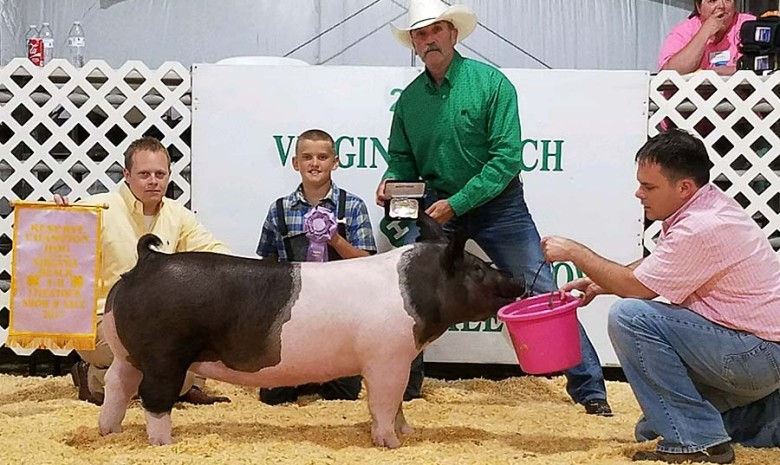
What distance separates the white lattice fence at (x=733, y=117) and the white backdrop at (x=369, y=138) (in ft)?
0.36

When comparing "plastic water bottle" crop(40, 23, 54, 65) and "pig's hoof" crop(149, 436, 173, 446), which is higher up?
Answer: "plastic water bottle" crop(40, 23, 54, 65)

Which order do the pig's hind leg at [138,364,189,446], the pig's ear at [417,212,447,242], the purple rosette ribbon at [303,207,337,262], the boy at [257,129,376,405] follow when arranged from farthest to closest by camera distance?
1. the boy at [257,129,376,405]
2. the purple rosette ribbon at [303,207,337,262]
3. the pig's ear at [417,212,447,242]
4. the pig's hind leg at [138,364,189,446]

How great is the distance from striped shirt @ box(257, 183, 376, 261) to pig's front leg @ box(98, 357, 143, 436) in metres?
0.94

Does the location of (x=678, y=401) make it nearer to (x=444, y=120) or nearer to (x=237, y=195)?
(x=444, y=120)

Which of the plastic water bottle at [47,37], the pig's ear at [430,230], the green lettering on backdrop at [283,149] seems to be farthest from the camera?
the plastic water bottle at [47,37]

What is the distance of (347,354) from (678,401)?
0.92 meters

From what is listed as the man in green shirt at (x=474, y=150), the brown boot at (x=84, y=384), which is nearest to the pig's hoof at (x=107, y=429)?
the brown boot at (x=84, y=384)

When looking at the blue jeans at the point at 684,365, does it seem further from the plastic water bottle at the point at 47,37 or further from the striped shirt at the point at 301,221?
the plastic water bottle at the point at 47,37

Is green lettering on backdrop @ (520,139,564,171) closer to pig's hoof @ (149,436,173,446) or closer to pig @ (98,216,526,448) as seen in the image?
pig @ (98,216,526,448)

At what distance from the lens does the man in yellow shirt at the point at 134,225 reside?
10.4 feet

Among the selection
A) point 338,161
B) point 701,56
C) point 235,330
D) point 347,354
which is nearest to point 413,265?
point 347,354

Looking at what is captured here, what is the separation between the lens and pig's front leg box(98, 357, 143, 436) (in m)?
2.67

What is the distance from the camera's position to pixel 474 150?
341 centimetres

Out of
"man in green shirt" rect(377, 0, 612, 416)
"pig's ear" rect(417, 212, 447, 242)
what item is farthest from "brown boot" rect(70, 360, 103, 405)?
"pig's ear" rect(417, 212, 447, 242)
